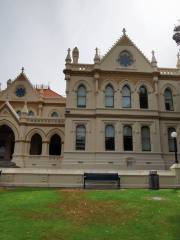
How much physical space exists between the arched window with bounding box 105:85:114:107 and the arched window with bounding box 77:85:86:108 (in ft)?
8.11

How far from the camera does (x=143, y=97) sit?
31.9 metres

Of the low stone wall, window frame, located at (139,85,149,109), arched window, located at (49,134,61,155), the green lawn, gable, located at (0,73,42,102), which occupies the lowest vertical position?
the green lawn

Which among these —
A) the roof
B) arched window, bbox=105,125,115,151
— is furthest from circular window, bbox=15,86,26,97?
arched window, bbox=105,125,115,151

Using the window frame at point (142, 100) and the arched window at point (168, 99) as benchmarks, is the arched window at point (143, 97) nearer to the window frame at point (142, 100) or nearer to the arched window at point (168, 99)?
the window frame at point (142, 100)

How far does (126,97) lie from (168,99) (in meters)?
4.99

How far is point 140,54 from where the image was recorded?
108 ft

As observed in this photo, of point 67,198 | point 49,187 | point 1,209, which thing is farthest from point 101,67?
point 1,209

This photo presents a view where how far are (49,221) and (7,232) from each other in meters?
1.79

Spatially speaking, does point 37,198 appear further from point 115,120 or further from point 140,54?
point 140,54

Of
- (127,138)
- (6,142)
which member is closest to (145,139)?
(127,138)

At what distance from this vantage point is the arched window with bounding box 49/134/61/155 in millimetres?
33031

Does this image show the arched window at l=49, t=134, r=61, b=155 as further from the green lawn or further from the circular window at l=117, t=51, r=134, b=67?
the green lawn

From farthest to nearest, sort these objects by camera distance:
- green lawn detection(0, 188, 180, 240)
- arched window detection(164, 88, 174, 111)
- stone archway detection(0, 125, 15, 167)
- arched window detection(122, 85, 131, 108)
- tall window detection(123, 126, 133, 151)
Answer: stone archway detection(0, 125, 15, 167)
arched window detection(164, 88, 174, 111)
arched window detection(122, 85, 131, 108)
tall window detection(123, 126, 133, 151)
green lawn detection(0, 188, 180, 240)

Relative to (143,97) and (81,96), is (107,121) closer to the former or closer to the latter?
(81,96)
